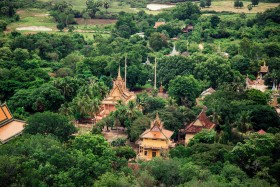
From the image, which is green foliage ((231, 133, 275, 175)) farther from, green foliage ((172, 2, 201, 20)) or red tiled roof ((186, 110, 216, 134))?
green foliage ((172, 2, 201, 20))

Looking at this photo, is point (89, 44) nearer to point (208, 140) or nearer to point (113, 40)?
point (113, 40)

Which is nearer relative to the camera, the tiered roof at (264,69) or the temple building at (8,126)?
the temple building at (8,126)

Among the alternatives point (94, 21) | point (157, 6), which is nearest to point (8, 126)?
point (94, 21)

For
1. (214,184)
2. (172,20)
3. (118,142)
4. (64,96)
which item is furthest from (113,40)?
(214,184)

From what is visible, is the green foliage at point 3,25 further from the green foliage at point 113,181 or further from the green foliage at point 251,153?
the green foliage at point 113,181

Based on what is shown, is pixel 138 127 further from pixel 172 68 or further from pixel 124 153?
pixel 172 68

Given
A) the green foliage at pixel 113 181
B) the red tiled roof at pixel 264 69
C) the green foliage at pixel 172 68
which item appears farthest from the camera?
the red tiled roof at pixel 264 69

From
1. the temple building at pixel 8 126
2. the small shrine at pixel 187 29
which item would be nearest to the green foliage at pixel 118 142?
the temple building at pixel 8 126
